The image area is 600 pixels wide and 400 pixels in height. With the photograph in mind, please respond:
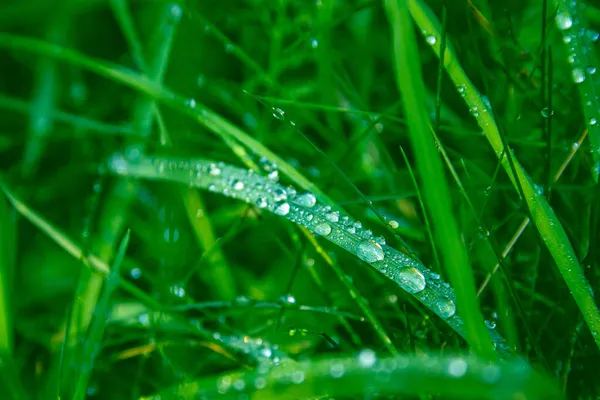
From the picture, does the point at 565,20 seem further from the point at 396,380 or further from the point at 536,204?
the point at 396,380

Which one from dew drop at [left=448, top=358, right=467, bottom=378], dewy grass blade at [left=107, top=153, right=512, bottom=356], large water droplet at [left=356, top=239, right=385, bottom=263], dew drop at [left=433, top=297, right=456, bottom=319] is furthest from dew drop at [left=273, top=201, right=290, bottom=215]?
dew drop at [left=448, top=358, right=467, bottom=378]

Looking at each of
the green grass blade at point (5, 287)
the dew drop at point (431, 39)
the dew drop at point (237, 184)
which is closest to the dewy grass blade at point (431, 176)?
the dew drop at point (431, 39)

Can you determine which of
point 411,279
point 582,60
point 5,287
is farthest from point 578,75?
point 5,287

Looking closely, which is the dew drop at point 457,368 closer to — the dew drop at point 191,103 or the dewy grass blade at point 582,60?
the dewy grass blade at point 582,60

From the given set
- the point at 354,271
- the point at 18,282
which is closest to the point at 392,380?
the point at 354,271

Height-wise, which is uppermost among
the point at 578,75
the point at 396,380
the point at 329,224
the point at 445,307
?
the point at 578,75

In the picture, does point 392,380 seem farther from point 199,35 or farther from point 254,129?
point 199,35

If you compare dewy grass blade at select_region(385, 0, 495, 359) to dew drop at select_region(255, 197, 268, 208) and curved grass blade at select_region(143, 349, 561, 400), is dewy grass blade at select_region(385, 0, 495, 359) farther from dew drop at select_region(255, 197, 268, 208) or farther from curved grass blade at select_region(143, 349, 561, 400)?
dew drop at select_region(255, 197, 268, 208)
